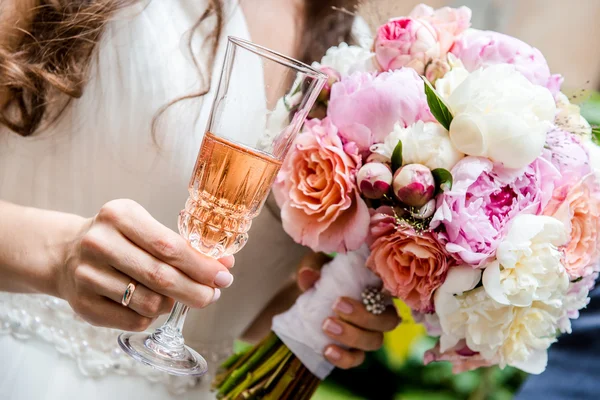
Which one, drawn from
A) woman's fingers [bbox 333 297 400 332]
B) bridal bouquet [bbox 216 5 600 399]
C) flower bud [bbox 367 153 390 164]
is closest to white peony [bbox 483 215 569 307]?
bridal bouquet [bbox 216 5 600 399]

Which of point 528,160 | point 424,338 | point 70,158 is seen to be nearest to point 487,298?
point 528,160

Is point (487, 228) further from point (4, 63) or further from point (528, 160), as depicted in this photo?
point (4, 63)

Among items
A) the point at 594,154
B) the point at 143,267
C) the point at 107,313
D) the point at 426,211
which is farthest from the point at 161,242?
the point at 594,154

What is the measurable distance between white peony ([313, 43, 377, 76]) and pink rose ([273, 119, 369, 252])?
0.44ft

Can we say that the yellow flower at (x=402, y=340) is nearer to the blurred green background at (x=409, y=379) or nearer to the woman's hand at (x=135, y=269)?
the blurred green background at (x=409, y=379)

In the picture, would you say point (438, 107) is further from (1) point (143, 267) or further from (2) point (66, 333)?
(2) point (66, 333)

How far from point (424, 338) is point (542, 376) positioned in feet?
5.13

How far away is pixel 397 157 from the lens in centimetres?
99

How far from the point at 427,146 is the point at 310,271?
47 centimetres

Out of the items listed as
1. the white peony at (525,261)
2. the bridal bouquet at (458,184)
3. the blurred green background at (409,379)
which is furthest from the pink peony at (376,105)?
the blurred green background at (409,379)

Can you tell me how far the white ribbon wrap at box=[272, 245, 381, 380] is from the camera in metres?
1.25

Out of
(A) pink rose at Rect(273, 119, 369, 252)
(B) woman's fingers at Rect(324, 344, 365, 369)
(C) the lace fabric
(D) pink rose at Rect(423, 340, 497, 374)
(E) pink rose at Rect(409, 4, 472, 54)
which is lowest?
(C) the lace fabric

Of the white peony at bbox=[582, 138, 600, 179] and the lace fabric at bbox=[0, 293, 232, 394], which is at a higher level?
the white peony at bbox=[582, 138, 600, 179]

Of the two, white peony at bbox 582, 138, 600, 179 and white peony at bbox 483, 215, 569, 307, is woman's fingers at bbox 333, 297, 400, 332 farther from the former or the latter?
white peony at bbox 582, 138, 600, 179
